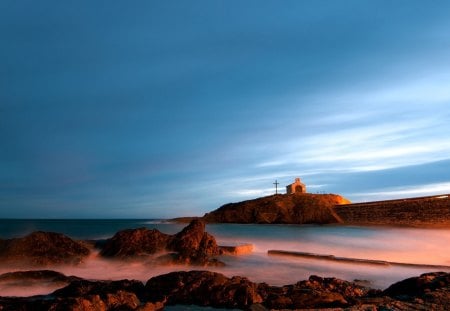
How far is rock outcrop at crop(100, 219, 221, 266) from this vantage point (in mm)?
19688

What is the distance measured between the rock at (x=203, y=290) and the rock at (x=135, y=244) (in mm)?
8478

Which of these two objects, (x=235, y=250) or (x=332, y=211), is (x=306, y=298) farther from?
(x=332, y=211)

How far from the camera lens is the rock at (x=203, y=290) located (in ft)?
34.2

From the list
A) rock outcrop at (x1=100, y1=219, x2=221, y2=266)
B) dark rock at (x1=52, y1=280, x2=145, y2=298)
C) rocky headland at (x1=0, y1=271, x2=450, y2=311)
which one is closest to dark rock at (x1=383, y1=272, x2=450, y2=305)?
rocky headland at (x1=0, y1=271, x2=450, y2=311)

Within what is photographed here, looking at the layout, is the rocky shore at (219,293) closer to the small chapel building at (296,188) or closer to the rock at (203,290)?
the rock at (203,290)

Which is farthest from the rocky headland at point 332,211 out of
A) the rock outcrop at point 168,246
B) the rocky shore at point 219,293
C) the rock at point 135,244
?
the rocky shore at point 219,293

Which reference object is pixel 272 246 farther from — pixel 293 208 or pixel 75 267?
pixel 293 208

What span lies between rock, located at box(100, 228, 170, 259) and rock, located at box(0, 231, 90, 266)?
1213 mm

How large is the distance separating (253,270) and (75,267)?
741 centimetres

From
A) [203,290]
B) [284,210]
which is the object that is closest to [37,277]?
[203,290]

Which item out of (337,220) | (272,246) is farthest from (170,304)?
(337,220)

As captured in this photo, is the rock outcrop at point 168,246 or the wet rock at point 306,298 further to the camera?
the rock outcrop at point 168,246

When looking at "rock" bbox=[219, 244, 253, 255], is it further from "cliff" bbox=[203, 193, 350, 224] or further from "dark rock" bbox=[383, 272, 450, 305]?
"cliff" bbox=[203, 193, 350, 224]

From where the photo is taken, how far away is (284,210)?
7512cm
